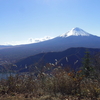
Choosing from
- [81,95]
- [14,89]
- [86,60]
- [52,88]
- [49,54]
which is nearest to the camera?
[81,95]

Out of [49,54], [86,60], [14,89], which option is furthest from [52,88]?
[49,54]

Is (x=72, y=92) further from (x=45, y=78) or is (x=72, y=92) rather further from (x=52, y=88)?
(x=45, y=78)

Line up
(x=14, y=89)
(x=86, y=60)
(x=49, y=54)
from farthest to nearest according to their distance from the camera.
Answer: (x=49, y=54), (x=86, y=60), (x=14, y=89)

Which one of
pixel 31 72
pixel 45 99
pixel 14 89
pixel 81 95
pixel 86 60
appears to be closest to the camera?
pixel 45 99

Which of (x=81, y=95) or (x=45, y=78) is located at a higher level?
(x=45, y=78)

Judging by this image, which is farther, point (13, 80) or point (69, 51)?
point (69, 51)

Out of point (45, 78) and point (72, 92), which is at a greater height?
point (45, 78)

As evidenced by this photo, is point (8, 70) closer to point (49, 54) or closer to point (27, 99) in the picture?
point (27, 99)

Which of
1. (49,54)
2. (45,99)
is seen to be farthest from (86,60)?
(49,54)

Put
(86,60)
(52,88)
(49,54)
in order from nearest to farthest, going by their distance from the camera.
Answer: (52,88)
(86,60)
(49,54)
